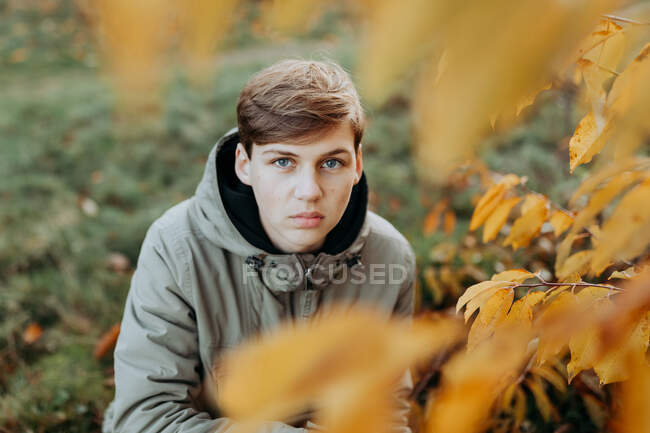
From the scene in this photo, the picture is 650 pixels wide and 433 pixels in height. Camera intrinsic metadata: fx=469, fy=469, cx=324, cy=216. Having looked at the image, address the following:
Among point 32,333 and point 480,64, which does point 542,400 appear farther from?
point 32,333

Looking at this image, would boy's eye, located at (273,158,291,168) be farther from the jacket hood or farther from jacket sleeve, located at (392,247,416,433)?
jacket sleeve, located at (392,247,416,433)

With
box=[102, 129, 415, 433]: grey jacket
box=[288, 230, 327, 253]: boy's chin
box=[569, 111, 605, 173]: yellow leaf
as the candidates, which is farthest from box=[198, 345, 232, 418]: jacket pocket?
box=[569, 111, 605, 173]: yellow leaf

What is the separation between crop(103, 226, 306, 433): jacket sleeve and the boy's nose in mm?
492

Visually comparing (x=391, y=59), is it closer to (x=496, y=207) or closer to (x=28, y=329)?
(x=496, y=207)

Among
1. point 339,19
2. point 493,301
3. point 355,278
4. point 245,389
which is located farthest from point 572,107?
point 339,19

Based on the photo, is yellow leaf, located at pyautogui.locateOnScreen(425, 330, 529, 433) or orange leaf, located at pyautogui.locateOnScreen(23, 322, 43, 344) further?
orange leaf, located at pyautogui.locateOnScreen(23, 322, 43, 344)

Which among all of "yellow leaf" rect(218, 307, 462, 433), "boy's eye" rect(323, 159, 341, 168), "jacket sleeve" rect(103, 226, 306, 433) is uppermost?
"yellow leaf" rect(218, 307, 462, 433)

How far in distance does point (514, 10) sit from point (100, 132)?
433cm

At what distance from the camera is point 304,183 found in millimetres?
1384

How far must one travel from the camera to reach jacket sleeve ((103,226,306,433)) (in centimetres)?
142

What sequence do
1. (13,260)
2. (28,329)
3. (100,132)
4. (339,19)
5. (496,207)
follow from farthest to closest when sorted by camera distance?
(339,19), (100,132), (13,260), (28,329), (496,207)

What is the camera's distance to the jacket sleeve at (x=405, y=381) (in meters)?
1.65

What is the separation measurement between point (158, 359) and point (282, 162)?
74cm

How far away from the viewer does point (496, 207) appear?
4.19 feet
